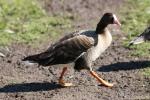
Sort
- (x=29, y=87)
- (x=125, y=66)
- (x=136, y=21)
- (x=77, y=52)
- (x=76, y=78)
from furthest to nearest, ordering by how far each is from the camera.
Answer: (x=136, y=21) → (x=125, y=66) → (x=76, y=78) → (x=29, y=87) → (x=77, y=52)

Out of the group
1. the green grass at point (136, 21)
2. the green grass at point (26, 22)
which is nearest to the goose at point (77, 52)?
the green grass at point (136, 21)

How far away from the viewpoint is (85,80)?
433 inches

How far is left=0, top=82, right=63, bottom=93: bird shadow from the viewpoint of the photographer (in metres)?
10.5

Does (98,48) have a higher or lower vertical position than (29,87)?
higher

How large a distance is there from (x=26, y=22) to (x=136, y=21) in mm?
2655

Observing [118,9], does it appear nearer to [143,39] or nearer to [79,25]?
[79,25]

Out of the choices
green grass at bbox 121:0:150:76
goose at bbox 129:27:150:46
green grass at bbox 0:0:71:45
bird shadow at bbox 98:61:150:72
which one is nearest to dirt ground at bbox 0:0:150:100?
bird shadow at bbox 98:61:150:72

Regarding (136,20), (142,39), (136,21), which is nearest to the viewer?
(142,39)

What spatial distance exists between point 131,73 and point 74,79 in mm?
1055

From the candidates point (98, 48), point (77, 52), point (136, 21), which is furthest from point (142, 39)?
point (136, 21)

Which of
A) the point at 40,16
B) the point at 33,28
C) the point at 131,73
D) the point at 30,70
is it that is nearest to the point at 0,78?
the point at 30,70

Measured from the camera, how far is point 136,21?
15.0 m

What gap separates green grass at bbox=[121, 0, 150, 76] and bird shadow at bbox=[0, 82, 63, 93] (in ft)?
7.97

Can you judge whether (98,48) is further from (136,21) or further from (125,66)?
(136,21)
